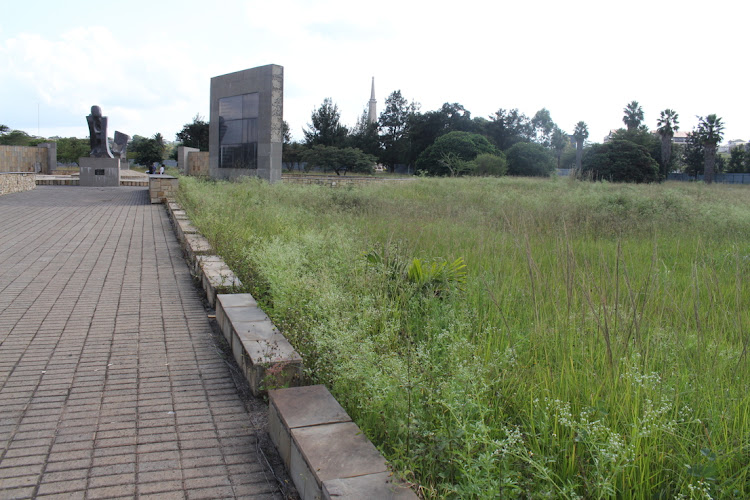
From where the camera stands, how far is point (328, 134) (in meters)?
56.5

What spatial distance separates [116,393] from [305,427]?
1499mm

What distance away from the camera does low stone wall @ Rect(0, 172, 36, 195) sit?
17719 mm

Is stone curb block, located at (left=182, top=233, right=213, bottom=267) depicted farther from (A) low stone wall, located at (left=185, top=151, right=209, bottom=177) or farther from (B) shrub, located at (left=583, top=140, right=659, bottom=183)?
(B) shrub, located at (left=583, top=140, right=659, bottom=183)

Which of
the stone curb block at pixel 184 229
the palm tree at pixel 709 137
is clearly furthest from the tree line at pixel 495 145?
the stone curb block at pixel 184 229

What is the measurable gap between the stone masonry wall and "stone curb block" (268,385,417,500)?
3600 centimetres

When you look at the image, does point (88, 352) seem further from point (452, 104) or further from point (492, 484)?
point (452, 104)

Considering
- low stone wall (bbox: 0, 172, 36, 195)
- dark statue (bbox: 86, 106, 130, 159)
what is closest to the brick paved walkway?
low stone wall (bbox: 0, 172, 36, 195)

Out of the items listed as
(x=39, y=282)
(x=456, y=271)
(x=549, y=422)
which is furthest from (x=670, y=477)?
(x=39, y=282)

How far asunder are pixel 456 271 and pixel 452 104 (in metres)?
53.0

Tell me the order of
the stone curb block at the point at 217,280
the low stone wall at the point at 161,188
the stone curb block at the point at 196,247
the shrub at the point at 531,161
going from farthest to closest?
the shrub at the point at 531,161 < the low stone wall at the point at 161,188 < the stone curb block at the point at 196,247 < the stone curb block at the point at 217,280

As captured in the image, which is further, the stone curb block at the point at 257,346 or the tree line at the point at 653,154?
the tree line at the point at 653,154

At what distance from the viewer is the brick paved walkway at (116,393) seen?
101 inches

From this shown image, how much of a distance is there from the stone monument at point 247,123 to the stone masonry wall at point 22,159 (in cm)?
1758

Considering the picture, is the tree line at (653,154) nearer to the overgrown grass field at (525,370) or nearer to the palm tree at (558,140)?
the palm tree at (558,140)
